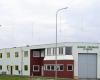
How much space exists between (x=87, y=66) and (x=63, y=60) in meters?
5.41

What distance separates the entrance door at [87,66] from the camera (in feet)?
243

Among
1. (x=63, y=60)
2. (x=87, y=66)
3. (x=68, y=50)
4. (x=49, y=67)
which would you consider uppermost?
(x=68, y=50)

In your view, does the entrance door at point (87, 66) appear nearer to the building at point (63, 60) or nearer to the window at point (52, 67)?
the building at point (63, 60)

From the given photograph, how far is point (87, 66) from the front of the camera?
244 ft

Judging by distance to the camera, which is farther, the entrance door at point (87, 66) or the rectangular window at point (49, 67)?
the rectangular window at point (49, 67)

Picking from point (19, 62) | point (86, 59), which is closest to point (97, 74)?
point (86, 59)

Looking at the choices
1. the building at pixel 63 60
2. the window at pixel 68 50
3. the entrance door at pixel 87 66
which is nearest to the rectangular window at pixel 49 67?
the building at pixel 63 60

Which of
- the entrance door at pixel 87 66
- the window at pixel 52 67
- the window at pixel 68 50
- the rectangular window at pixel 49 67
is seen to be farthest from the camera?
the rectangular window at pixel 49 67

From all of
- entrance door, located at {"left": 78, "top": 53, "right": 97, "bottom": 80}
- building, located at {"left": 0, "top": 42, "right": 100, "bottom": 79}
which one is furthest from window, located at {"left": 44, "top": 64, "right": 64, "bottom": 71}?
entrance door, located at {"left": 78, "top": 53, "right": 97, "bottom": 80}

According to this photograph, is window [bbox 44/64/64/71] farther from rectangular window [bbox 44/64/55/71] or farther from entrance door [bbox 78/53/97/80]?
entrance door [bbox 78/53/97/80]

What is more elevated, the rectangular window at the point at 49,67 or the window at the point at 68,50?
the window at the point at 68,50

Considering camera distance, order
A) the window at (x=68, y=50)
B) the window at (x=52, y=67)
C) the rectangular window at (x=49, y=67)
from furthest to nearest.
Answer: the rectangular window at (x=49, y=67) < the window at (x=52, y=67) < the window at (x=68, y=50)

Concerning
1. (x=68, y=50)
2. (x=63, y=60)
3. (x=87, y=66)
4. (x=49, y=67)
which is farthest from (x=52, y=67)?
(x=87, y=66)

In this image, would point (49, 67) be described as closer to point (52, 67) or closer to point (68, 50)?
point (52, 67)
